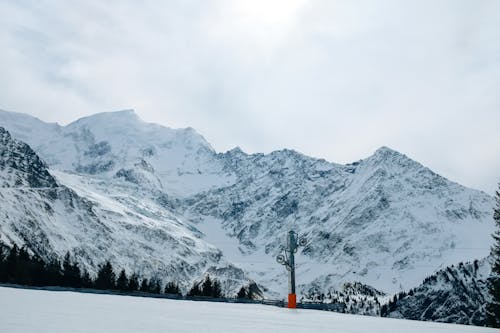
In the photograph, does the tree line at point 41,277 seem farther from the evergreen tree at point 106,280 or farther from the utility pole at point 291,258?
the utility pole at point 291,258

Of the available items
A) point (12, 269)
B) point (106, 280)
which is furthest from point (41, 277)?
point (106, 280)

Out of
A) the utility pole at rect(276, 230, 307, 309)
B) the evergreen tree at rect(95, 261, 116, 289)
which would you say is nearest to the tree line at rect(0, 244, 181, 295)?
the evergreen tree at rect(95, 261, 116, 289)

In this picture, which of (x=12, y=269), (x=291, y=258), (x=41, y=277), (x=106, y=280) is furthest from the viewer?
(x=106, y=280)

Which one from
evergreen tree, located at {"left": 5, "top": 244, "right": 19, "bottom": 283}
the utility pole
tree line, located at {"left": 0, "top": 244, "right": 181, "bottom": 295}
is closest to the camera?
the utility pole

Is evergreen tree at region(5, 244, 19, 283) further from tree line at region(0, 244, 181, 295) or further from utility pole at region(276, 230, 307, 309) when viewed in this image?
utility pole at region(276, 230, 307, 309)

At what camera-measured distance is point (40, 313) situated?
1964 centimetres

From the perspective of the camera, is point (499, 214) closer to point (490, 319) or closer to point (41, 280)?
point (490, 319)

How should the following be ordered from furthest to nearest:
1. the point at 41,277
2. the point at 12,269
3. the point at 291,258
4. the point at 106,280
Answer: the point at 106,280 < the point at 41,277 < the point at 12,269 < the point at 291,258

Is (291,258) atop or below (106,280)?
below

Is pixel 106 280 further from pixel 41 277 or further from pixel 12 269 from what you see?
pixel 12 269

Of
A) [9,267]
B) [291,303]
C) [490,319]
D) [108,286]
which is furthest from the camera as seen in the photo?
[108,286]

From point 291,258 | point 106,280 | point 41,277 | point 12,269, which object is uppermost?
point 12,269

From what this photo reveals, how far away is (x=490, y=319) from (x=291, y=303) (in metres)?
19.6

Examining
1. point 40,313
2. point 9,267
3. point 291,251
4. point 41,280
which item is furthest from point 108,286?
point 40,313
